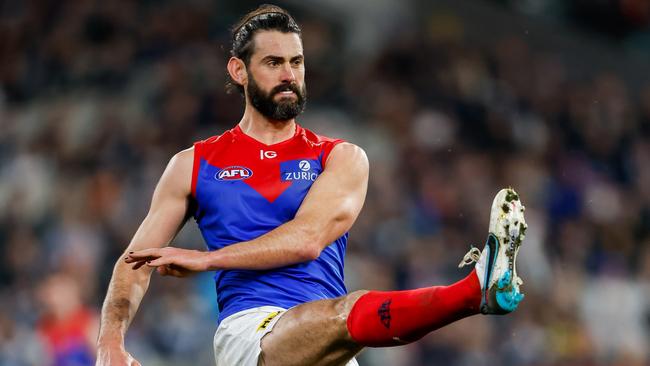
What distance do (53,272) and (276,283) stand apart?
4.96 m

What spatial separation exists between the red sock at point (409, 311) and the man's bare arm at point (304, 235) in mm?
494

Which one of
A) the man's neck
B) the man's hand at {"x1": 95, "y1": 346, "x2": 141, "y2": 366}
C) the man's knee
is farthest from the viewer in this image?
the man's neck

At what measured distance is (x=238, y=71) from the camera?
566 cm

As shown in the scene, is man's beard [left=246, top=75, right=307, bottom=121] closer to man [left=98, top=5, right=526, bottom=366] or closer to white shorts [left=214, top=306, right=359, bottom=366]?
man [left=98, top=5, right=526, bottom=366]

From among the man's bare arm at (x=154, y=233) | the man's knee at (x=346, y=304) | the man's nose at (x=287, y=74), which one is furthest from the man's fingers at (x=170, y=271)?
the man's nose at (x=287, y=74)

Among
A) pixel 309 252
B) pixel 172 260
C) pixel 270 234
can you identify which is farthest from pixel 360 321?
pixel 172 260

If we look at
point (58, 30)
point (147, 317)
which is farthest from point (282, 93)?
point (58, 30)

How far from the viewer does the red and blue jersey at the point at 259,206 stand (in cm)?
522

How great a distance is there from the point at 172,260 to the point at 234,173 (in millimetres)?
736

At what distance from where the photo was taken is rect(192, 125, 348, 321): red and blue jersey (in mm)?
5219

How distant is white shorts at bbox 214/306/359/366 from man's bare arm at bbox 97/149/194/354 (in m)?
0.44

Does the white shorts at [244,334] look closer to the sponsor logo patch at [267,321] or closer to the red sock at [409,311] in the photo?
the sponsor logo patch at [267,321]

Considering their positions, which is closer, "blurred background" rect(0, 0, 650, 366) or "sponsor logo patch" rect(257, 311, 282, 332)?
"sponsor logo patch" rect(257, 311, 282, 332)

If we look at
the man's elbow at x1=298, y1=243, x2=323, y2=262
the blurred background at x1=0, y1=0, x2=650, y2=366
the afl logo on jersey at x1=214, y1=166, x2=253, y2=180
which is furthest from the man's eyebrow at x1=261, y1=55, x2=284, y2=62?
the blurred background at x1=0, y1=0, x2=650, y2=366
